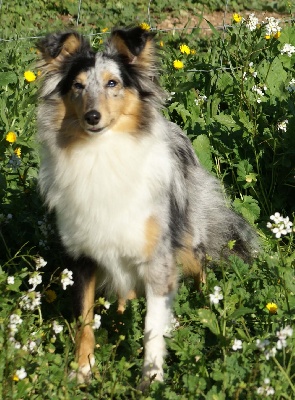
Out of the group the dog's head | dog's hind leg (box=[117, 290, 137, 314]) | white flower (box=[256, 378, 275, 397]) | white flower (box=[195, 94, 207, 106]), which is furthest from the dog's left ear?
white flower (box=[195, 94, 207, 106])

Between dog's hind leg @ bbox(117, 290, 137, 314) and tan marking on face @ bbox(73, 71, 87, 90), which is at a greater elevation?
tan marking on face @ bbox(73, 71, 87, 90)

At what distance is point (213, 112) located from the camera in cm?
627

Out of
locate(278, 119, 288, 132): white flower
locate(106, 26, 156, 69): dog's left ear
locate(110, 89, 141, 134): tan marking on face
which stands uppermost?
locate(106, 26, 156, 69): dog's left ear

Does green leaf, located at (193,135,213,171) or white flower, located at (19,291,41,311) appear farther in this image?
green leaf, located at (193,135,213,171)

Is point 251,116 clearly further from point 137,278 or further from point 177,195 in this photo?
point 137,278

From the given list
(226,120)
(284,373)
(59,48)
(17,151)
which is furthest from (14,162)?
(284,373)

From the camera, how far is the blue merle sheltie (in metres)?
4.13

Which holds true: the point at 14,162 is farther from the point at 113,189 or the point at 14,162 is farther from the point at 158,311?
the point at 158,311

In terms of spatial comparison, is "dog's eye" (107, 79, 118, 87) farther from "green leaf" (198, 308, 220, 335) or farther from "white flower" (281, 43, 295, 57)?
"white flower" (281, 43, 295, 57)

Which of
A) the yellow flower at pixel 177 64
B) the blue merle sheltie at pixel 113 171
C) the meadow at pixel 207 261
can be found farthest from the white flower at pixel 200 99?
the blue merle sheltie at pixel 113 171

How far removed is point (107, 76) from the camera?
4121 millimetres

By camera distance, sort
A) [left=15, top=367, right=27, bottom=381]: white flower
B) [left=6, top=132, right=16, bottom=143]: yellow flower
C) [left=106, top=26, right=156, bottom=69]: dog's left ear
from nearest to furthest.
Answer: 1. [left=15, top=367, right=27, bottom=381]: white flower
2. [left=106, top=26, right=156, bottom=69]: dog's left ear
3. [left=6, top=132, right=16, bottom=143]: yellow flower

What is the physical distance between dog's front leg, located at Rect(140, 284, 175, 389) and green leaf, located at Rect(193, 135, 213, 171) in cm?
174

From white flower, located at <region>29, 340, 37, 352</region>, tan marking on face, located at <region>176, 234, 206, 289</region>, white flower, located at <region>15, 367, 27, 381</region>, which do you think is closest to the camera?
white flower, located at <region>15, 367, 27, 381</region>
